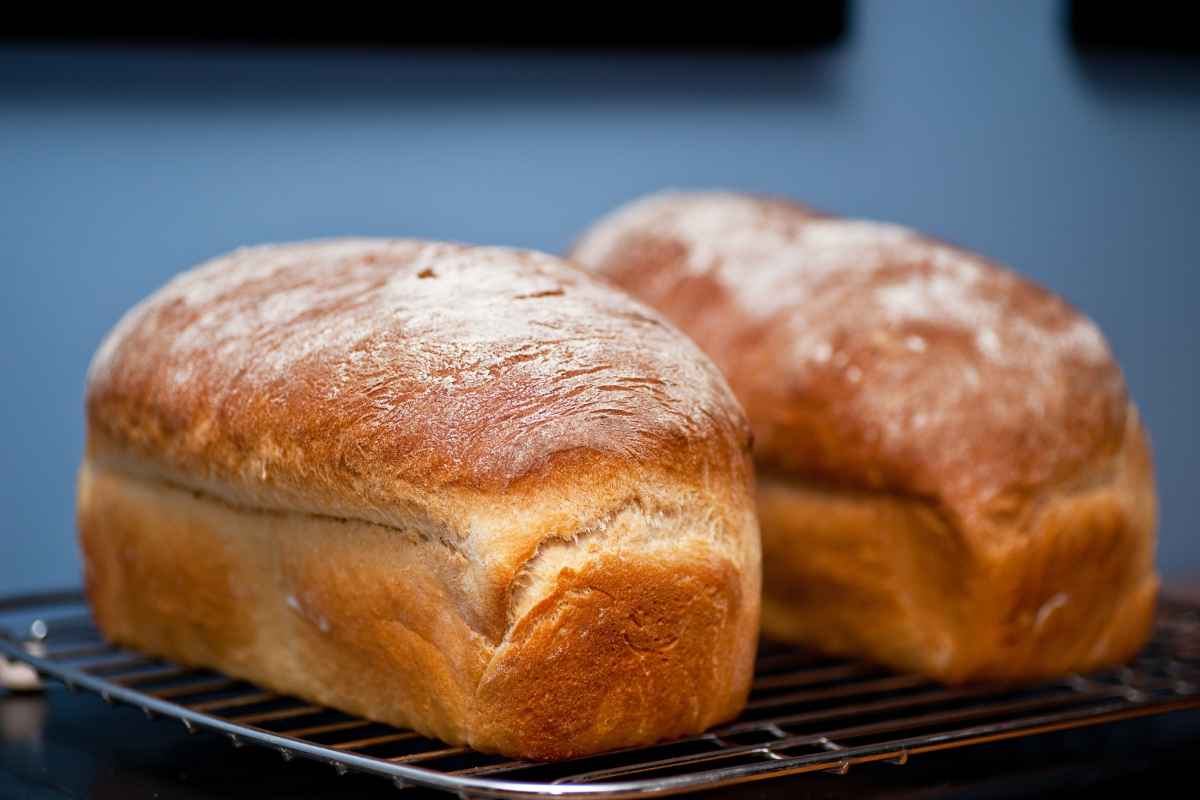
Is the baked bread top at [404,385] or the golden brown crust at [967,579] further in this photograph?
the golden brown crust at [967,579]

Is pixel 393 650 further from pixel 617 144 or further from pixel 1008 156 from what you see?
pixel 1008 156

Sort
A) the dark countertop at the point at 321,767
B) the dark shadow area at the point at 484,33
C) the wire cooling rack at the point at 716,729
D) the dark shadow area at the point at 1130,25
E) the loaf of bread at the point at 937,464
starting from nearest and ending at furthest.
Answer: the wire cooling rack at the point at 716,729 → the dark countertop at the point at 321,767 → the loaf of bread at the point at 937,464 → the dark shadow area at the point at 484,33 → the dark shadow area at the point at 1130,25

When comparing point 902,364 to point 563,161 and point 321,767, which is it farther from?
point 563,161

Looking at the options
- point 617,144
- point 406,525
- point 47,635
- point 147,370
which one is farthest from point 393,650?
point 617,144

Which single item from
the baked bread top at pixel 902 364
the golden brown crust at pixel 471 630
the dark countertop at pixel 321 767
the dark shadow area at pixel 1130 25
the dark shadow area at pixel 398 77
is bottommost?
the dark countertop at pixel 321 767

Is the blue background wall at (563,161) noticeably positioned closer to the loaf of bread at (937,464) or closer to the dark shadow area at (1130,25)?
the dark shadow area at (1130,25)

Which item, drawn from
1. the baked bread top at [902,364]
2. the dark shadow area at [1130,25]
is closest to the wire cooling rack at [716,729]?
the baked bread top at [902,364]

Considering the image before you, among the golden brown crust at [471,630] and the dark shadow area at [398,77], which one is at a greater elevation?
Answer: the dark shadow area at [398,77]
